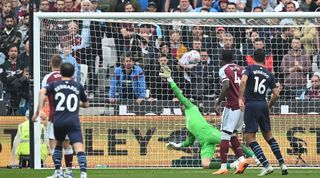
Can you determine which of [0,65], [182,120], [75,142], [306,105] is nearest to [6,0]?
[0,65]

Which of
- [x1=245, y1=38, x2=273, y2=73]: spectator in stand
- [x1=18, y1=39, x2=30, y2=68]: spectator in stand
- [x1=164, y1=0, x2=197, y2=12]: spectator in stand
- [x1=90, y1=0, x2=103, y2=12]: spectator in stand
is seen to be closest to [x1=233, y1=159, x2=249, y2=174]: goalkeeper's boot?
[x1=245, y1=38, x2=273, y2=73]: spectator in stand

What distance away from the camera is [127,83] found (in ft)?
70.6

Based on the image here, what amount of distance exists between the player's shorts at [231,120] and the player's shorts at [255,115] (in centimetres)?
92

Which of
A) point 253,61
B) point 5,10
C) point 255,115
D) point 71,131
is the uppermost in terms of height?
point 5,10

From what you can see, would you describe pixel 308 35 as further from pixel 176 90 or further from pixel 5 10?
pixel 5 10

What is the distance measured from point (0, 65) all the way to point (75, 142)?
8556 millimetres

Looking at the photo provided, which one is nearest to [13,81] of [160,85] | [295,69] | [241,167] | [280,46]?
[160,85]

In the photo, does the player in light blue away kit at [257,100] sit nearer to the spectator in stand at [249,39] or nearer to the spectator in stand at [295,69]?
the spectator in stand at [295,69]

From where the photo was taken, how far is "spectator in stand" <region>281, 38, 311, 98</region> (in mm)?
21531

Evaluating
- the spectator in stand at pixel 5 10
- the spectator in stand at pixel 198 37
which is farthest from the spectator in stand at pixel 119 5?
the spectator in stand at pixel 198 37

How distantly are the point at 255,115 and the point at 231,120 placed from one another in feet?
3.78

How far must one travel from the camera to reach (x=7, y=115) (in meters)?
22.2

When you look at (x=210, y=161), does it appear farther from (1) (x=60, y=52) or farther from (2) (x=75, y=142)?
(2) (x=75, y=142)

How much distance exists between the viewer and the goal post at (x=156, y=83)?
70.1ft
